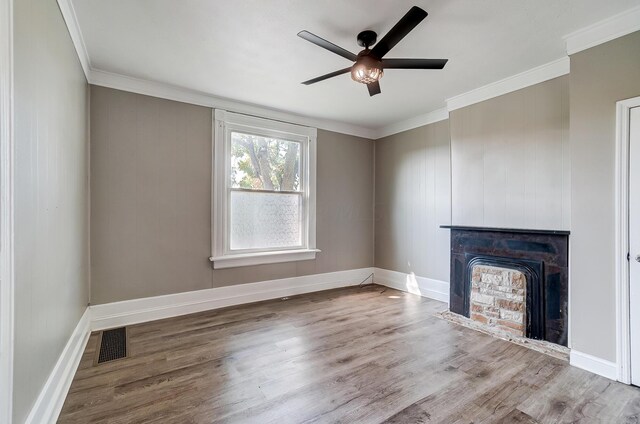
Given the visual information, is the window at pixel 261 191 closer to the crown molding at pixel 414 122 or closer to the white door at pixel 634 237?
the crown molding at pixel 414 122

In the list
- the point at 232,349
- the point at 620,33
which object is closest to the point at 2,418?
the point at 232,349

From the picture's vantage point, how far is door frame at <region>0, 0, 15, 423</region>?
1.14m

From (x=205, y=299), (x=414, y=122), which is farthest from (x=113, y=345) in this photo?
(x=414, y=122)

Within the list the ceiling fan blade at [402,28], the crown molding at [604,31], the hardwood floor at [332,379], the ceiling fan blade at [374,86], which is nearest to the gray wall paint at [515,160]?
the crown molding at [604,31]

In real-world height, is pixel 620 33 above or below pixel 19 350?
above

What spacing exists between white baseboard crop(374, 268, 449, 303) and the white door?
6.73 ft

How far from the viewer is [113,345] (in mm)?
2727

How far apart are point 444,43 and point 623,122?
147 centimetres

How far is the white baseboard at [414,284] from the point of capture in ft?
13.7

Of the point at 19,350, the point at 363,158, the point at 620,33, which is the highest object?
the point at 620,33

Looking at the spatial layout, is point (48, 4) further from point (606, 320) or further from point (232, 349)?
point (606, 320)

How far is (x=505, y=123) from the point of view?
333cm

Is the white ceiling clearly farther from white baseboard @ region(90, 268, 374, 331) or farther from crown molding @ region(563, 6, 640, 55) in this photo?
white baseboard @ region(90, 268, 374, 331)

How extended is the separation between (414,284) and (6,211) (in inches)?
178
